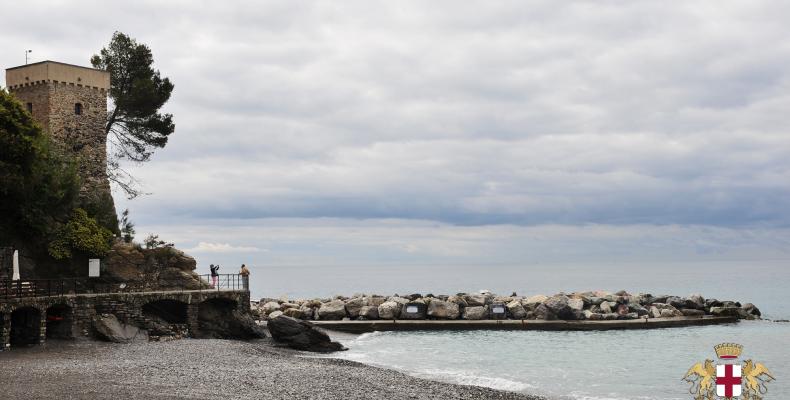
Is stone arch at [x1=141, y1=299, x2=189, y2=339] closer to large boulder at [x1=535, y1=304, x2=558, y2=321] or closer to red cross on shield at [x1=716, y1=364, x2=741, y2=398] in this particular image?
large boulder at [x1=535, y1=304, x2=558, y2=321]

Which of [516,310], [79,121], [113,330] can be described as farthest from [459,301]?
[79,121]

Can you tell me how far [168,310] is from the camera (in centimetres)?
4531

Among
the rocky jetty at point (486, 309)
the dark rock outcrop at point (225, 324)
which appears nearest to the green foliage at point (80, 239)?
the dark rock outcrop at point (225, 324)

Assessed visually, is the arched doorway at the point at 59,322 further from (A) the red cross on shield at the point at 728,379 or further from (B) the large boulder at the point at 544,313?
(B) the large boulder at the point at 544,313

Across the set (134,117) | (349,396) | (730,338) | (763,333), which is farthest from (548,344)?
(134,117)

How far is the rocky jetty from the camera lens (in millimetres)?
55594

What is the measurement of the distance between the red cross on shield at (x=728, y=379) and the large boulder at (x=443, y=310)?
38558 millimetres

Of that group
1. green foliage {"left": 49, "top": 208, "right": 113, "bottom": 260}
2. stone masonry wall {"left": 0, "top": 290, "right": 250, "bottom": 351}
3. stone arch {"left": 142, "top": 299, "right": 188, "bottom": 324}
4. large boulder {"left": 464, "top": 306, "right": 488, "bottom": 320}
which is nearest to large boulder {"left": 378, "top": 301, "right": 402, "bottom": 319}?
large boulder {"left": 464, "top": 306, "right": 488, "bottom": 320}

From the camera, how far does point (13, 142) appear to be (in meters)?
37.3

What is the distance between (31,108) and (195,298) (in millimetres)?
17745

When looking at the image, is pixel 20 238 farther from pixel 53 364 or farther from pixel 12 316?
pixel 53 364

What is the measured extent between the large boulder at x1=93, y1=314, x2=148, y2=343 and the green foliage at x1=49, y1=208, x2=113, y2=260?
652 cm

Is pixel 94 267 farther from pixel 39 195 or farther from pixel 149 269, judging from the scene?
pixel 39 195

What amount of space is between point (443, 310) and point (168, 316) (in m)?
19.8
